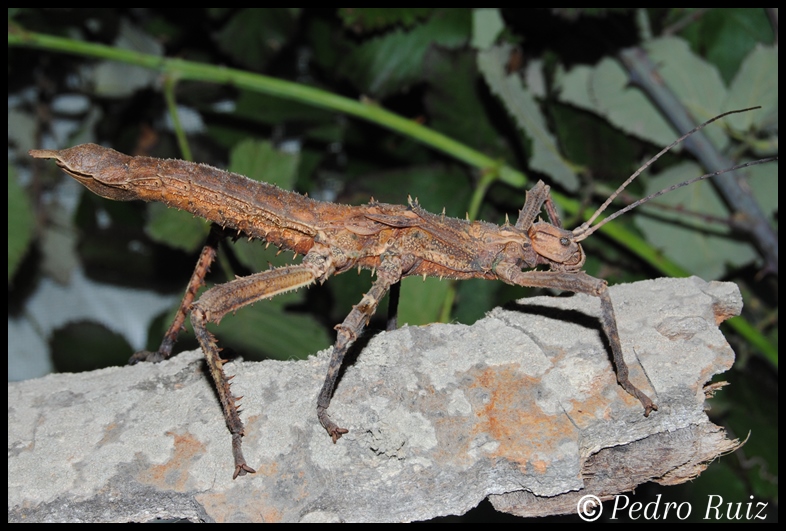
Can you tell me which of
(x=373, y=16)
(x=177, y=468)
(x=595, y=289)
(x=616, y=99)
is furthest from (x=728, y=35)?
(x=177, y=468)

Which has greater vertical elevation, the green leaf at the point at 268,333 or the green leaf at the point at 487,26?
the green leaf at the point at 487,26

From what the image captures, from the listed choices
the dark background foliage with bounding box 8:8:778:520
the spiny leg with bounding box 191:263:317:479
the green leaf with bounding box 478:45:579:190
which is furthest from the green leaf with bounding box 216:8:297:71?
the spiny leg with bounding box 191:263:317:479

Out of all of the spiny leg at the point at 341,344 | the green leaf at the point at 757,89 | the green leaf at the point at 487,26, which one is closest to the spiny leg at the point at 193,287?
the spiny leg at the point at 341,344

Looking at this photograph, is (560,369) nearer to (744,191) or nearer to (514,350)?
(514,350)

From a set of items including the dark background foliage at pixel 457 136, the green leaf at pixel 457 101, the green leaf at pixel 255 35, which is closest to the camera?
the dark background foliage at pixel 457 136

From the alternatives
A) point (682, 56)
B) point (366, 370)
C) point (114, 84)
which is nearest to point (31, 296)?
point (114, 84)

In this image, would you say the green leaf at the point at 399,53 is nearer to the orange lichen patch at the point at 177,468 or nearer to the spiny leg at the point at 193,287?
the spiny leg at the point at 193,287
